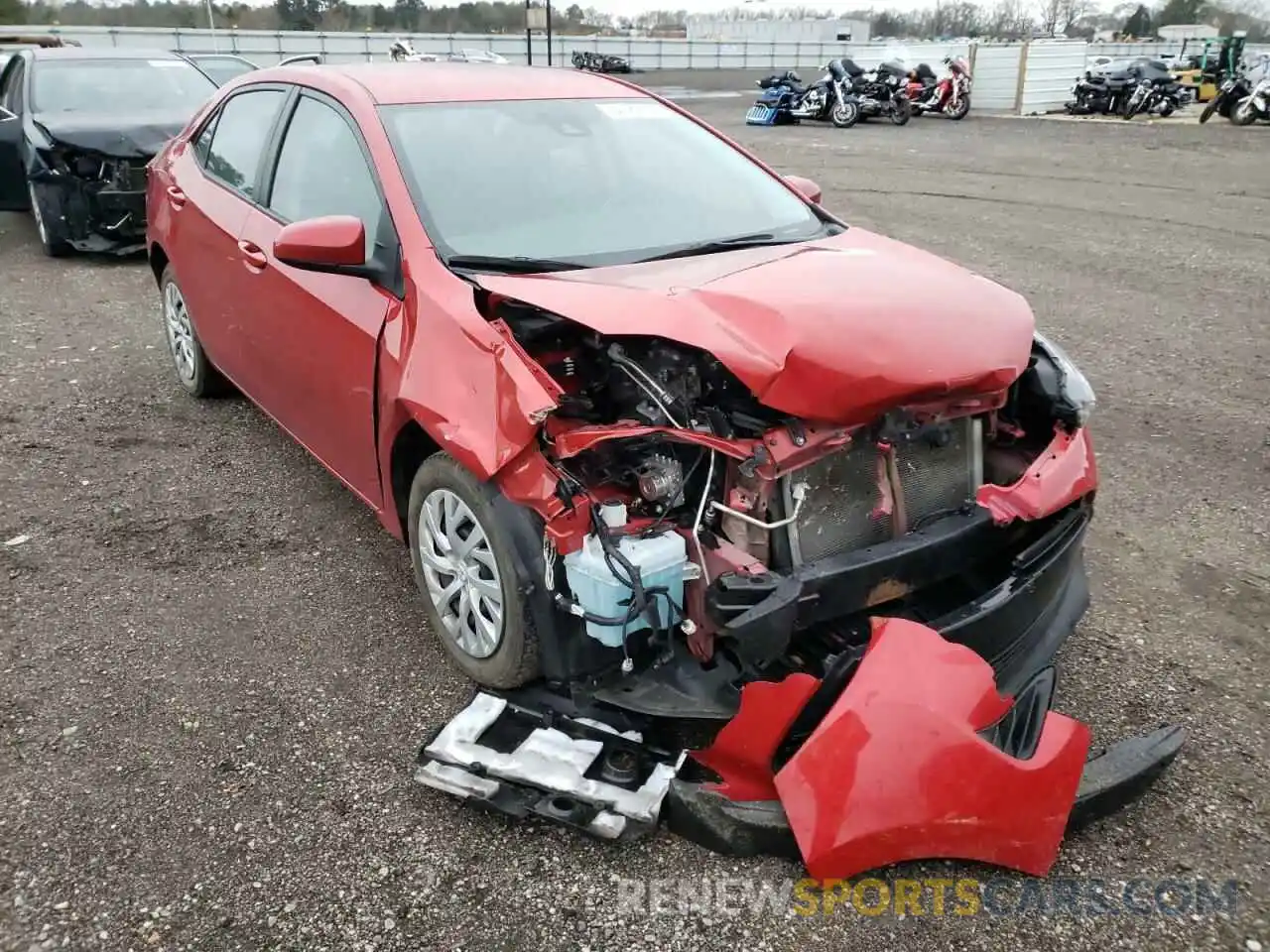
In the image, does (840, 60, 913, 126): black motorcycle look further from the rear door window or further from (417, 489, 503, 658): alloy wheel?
(417, 489, 503, 658): alloy wheel

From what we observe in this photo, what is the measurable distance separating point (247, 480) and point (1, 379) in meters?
2.37

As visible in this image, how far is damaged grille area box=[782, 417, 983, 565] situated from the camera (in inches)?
104

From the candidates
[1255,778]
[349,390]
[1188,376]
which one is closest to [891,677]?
[1255,778]

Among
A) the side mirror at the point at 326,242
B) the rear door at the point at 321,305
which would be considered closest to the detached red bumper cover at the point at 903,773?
the rear door at the point at 321,305

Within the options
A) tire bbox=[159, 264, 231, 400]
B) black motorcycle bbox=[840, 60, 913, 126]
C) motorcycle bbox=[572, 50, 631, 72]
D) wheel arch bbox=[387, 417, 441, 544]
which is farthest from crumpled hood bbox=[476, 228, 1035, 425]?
motorcycle bbox=[572, 50, 631, 72]

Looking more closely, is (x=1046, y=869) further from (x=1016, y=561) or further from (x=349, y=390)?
(x=349, y=390)

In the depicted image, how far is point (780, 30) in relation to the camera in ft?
270

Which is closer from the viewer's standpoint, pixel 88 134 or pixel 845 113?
pixel 88 134

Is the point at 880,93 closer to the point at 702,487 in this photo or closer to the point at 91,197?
the point at 91,197

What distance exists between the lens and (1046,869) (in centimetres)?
228

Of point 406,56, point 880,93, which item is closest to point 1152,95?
point 880,93

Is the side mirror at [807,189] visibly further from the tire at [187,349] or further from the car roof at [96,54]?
the car roof at [96,54]

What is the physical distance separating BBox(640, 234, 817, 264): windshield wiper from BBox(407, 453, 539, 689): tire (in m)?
0.92

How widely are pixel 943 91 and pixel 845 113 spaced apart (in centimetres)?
325
